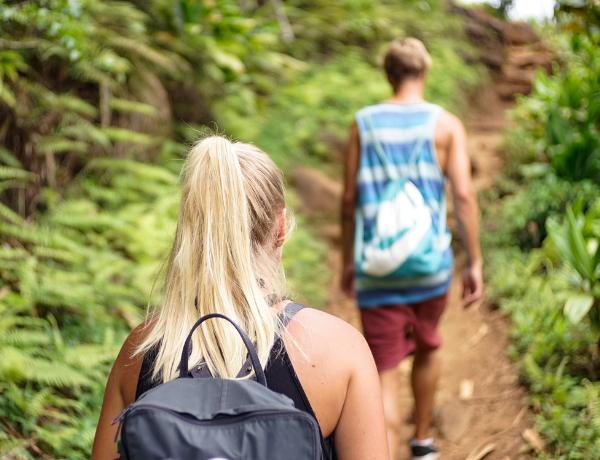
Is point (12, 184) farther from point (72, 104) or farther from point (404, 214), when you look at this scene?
point (404, 214)

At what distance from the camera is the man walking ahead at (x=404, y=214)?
2604 millimetres

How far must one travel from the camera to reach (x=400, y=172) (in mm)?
2699

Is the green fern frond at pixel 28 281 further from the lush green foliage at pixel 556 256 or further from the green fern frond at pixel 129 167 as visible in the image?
the lush green foliage at pixel 556 256

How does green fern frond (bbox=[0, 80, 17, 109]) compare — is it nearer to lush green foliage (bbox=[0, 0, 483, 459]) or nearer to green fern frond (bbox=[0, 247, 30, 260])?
lush green foliage (bbox=[0, 0, 483, 459])

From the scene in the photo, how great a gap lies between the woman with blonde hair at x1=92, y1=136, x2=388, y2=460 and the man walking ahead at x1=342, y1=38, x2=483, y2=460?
1338 mm

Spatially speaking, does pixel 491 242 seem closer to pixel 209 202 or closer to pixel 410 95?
pixel 410 95

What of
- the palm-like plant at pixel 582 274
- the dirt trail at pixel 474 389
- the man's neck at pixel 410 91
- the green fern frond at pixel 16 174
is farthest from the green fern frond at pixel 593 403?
the green fern frond at pixel 16 174

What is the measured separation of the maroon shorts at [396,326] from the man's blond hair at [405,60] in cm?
127

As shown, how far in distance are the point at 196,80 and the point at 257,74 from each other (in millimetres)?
2137

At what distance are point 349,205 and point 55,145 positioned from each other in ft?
9.89

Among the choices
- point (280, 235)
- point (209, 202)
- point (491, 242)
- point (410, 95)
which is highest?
point (410, 95)

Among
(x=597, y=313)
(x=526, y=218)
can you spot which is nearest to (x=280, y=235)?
(x=597, y=313)

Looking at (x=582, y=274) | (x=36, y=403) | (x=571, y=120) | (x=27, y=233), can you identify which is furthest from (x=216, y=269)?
(x=571, y=120)

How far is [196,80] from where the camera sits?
6754mm
